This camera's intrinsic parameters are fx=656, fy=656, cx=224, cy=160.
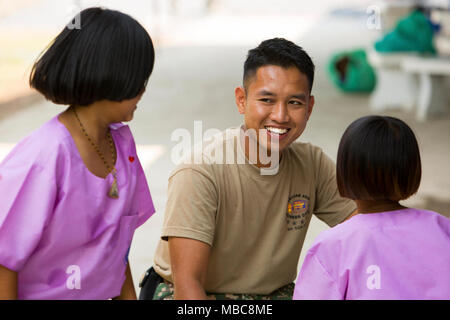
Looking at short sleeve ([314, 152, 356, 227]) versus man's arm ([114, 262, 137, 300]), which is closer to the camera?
man's arm ([114, 262, 137, 300])

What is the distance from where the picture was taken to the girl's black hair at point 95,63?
1593 millimetres

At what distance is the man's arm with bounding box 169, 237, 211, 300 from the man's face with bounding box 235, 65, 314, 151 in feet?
1.35

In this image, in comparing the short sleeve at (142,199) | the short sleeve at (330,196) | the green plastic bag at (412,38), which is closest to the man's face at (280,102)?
the short sleeve at (330,196)

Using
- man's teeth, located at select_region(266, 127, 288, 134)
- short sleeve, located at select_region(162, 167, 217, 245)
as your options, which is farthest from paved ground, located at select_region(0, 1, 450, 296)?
man's teeth, located at select_region(266, 127, 288, 134)

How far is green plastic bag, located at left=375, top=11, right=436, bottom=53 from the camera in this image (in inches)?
293

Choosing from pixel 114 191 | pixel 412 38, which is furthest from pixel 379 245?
pixel 412 38

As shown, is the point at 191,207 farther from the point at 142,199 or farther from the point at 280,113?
the point at 280,113

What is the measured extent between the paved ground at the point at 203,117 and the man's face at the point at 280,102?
1626mm

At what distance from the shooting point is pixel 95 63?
1.59 meters

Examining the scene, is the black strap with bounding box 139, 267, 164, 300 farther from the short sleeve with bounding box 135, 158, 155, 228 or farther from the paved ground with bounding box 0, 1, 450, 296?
the paved ground with bounding box 0, 1, 450, 296

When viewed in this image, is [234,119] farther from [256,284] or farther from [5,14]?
[5,14]

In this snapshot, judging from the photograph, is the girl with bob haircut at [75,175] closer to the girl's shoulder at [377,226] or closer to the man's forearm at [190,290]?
the man's forearm at [190,290]

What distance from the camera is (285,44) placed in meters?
2.08
